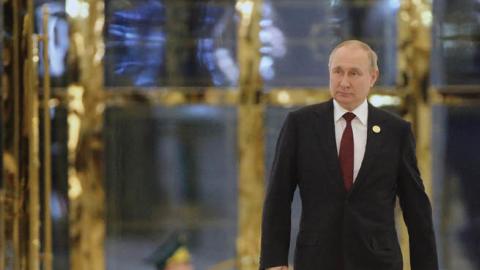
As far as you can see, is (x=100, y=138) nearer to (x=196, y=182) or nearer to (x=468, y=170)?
(x=196, y=182)

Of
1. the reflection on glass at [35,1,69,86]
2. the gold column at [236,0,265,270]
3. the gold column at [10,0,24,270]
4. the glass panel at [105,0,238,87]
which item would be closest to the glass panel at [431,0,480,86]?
the gold column at [236,0,265,270]

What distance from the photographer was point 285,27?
3172 millimetres

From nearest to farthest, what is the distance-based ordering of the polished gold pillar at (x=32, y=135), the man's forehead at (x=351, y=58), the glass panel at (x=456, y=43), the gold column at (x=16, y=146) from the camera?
the man's forehead at (x=351, y=58) → the polished gold pillar at (x=32, y=135) → the gold column at (x=16, y=146) → the glass panel at (x=456, y=43)

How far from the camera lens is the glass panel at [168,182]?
10.4 ft

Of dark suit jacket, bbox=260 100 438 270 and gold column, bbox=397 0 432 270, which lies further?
gold column, bbox=397 0 432 270

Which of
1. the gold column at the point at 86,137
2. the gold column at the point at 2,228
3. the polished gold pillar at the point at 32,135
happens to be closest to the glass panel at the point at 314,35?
the gold column at the point at 86,137

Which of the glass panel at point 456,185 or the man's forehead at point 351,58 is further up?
the man's forehead at point 351,58

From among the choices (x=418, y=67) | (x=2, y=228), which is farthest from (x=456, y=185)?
(x=2, y=228)

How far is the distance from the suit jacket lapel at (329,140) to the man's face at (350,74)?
0.05 m

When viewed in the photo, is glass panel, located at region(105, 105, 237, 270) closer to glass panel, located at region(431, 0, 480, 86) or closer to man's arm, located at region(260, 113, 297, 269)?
glass panel, located at region(431, 0, 480, 86)

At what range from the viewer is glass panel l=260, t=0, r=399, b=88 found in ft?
10.3

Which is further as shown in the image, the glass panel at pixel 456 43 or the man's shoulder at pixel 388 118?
the glass panel at pixel 456 43

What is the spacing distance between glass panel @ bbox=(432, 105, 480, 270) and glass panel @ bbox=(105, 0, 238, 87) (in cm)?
84

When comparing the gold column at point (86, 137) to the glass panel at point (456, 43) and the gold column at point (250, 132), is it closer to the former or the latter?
the gold column at point (250, 132)
